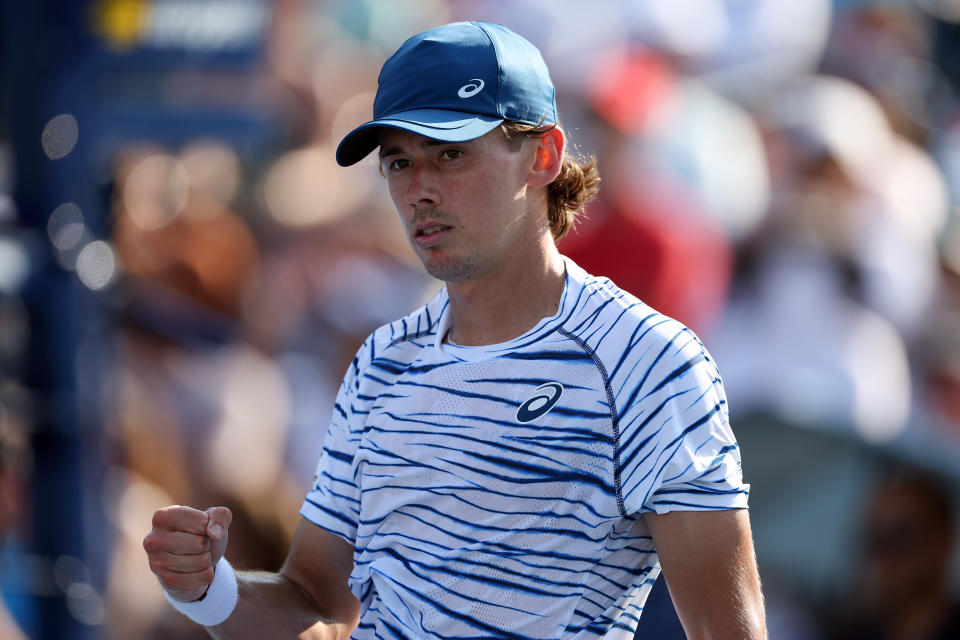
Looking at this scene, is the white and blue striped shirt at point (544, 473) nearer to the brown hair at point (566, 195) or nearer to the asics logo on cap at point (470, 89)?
the brown hair at point (566, 195)

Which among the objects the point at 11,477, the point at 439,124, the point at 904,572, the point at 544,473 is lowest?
the point at 904,572

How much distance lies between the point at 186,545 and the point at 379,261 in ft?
12.0

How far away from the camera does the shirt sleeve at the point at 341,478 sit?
2047 mm

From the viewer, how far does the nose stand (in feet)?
6.05

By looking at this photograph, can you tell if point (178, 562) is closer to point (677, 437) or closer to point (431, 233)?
point (431, 233)

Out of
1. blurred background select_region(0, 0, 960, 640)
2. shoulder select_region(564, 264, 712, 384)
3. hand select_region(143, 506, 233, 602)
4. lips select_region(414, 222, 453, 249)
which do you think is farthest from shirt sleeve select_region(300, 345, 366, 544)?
blurred background select_region(0, 0, 960, 640)

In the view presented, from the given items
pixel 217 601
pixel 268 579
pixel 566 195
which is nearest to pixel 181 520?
pixel 217 601

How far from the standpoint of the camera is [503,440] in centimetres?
181

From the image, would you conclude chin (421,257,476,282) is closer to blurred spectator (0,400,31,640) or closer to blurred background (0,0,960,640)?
blurred background (0,0,960,640)

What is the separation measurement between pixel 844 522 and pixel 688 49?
2589mm

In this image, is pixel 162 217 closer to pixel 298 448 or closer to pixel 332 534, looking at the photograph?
pixel 298 448

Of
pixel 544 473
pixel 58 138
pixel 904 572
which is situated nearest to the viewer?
pixel 544 473

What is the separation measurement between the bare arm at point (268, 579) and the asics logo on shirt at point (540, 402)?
479 millimetres

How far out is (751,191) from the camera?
5.31 metres
